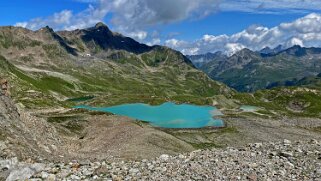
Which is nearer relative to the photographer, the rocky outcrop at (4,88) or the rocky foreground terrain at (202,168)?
the rocky foreground terrain at (202,168)

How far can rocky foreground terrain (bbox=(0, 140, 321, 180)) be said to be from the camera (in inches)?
993

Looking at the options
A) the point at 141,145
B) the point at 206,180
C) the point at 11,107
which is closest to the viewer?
the point at 206,180

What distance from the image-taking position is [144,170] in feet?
88.5

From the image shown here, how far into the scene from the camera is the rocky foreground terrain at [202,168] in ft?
82.7

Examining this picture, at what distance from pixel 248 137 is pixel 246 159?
11122 cm

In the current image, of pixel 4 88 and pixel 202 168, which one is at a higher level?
pixel 4 88

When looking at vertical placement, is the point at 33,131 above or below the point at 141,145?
above

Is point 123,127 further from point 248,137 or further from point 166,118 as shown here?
point 166,118

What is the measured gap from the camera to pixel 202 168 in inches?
1061

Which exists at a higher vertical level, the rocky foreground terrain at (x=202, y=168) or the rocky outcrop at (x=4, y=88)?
the rocky outcrop at (x=4, y=88)

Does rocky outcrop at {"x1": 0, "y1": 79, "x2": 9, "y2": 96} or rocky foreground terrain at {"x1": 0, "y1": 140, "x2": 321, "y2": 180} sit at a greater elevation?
rocky outcrop at {"x1": 0, "y1": 79, "x2": 9, "y2": 96}

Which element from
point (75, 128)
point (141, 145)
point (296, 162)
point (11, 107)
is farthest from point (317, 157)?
point (75, 128)

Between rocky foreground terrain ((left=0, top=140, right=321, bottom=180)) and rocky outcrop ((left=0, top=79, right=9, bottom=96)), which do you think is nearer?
rocky foreground terrain ((left=0, top=140, right=321, bottom=180))

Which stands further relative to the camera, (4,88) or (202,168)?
(4,88)
